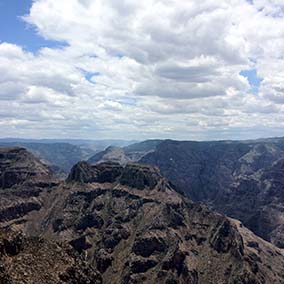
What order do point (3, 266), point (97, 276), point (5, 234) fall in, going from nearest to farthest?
point (3, 266)
point (5, 234)
point (97, 276)

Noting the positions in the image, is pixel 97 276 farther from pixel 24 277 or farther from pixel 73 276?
pixel 24 277

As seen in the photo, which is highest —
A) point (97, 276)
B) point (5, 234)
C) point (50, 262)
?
point (5, 234)

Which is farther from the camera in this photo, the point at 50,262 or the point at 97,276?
the point at 97,276

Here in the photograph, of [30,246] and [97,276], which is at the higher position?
[30,246]

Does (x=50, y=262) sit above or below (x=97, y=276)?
above

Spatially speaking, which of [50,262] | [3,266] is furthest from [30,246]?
[3,266]

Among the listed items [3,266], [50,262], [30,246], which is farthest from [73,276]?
[3,266]

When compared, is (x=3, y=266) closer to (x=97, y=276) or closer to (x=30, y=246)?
(x=30, y=246)

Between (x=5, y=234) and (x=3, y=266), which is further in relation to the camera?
(x=5, y=234)

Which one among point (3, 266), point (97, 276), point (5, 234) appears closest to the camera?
point (3, 266)
